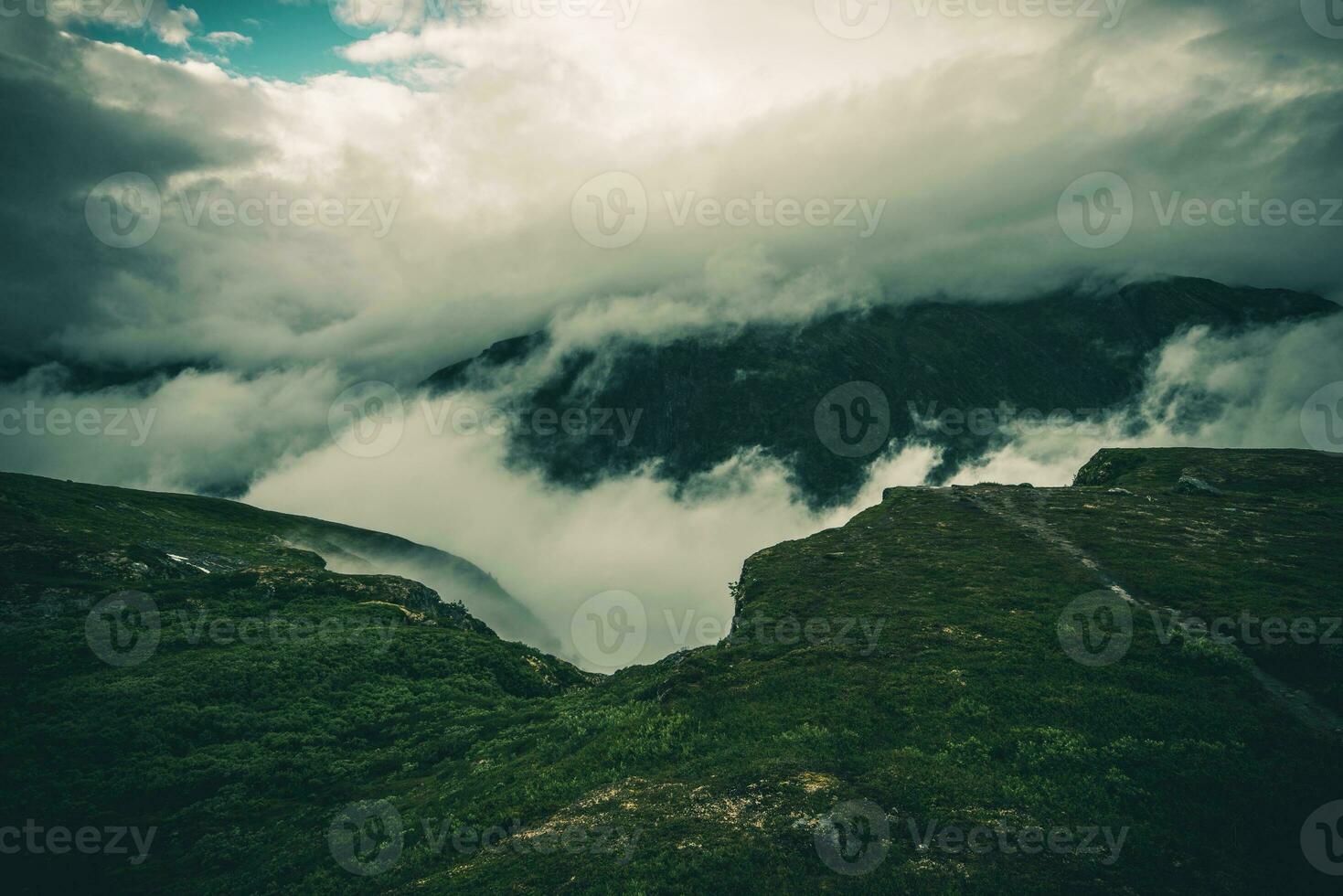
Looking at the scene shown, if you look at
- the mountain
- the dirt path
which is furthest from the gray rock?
the dirt path

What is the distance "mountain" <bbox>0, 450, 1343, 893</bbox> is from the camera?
2238 cm

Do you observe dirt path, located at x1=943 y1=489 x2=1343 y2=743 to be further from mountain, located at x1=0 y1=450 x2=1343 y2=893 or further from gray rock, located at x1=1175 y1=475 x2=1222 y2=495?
gray rock, located at x1=1175 y1=475 x2=1222 y2=495

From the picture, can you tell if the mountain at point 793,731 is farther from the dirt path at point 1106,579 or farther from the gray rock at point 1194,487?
the gray rock at point 1194,487

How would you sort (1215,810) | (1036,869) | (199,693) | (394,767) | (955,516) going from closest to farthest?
1. (1036,869)
2. (1215,810)
3. (394,767)
4. (199,693)
5. (955,516)

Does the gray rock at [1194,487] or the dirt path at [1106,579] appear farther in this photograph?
the gray rock at [1194,487]

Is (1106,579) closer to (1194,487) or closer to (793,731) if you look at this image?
(793,731)

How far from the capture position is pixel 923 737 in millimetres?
30219

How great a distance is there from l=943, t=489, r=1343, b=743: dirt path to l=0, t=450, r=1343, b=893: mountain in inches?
14.5

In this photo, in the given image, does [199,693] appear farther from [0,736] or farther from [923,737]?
[923,737]

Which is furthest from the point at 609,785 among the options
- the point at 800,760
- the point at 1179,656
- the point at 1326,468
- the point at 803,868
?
→ the point at 1326,468

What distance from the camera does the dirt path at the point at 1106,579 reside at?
97.6ft

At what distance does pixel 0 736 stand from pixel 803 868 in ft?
200

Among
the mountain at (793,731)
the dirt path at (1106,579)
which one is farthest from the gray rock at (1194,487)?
the dirt path at (1106,579)

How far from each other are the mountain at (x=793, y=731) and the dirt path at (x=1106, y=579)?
369mm
